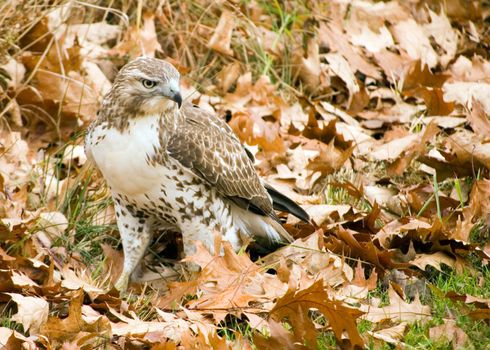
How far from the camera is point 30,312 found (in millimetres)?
4070

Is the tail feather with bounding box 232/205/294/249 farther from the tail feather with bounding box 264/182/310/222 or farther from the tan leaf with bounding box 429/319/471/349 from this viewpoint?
the tan leaf with bounding box 429/319/471/349

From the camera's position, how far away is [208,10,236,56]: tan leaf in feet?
22.3

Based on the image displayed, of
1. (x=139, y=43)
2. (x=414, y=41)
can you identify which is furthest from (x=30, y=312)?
(x=414, y=41)

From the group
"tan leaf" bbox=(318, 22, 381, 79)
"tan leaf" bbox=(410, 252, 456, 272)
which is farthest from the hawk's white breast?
"tan leaf" bbox=(318, 22, 381, 79)

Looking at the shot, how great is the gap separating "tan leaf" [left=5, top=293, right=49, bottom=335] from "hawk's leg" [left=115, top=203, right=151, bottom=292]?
84 centimetres

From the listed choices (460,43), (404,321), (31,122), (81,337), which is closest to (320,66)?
(460,43)

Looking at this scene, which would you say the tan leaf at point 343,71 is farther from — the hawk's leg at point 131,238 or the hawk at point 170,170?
the hawk's leg at point 131,238

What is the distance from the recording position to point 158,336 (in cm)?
400

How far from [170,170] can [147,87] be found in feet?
1.40

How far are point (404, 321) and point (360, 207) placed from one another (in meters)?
1.42

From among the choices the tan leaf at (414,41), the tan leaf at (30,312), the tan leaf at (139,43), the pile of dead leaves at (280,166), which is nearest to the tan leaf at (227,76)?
the pile of dead leaves at (280,166)

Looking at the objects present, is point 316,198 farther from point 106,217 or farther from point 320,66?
point 320,66

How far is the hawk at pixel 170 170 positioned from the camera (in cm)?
454

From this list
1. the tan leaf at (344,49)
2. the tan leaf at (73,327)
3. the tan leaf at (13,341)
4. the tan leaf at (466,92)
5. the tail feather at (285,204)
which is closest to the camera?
the tan leaf at (13,341)
